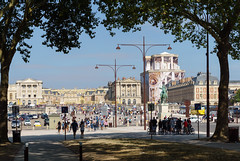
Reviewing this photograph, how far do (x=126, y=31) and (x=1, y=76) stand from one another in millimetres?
8621

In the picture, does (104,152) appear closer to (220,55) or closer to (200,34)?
(220,55)

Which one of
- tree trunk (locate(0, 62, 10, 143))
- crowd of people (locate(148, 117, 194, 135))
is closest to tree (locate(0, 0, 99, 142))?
tree trunk (locate(0, 62, 10, 143))

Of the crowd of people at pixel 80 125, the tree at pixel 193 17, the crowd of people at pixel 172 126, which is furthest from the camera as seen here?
the crowd of people at pixel 172 126

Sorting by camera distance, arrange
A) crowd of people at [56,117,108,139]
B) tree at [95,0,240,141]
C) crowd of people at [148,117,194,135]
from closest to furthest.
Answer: tree at [95,0,240,141], crowd of people at [56,117,108,139], crowd of people at [148,117,194,135]

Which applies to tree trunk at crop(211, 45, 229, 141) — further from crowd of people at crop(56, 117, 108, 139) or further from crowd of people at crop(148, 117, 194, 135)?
crowd of people at crop(56, 117, 108, 139)

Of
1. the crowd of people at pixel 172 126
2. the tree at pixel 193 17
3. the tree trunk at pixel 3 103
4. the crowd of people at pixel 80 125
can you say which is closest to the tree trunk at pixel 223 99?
the tree at pixel 193 17

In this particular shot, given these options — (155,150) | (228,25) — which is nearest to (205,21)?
(228,25)

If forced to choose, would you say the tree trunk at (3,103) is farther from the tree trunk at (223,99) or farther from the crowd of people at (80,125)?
the tree trunk at (223,99)

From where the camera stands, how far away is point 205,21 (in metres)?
26.1

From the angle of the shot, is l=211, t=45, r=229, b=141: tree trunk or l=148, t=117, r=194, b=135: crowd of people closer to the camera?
l=211, t=45, r=229, b=141: tree trunk

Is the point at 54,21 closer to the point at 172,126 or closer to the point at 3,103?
the point at 3,103

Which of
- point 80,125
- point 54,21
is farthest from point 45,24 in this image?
point 80,125

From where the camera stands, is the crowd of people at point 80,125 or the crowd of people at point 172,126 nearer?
the crowd of people at point 80,125

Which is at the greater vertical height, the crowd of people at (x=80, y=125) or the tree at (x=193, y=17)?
the tree at (x=193, y=17)
